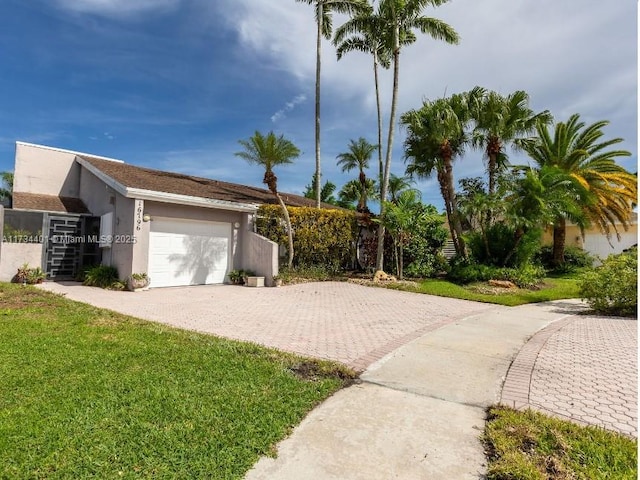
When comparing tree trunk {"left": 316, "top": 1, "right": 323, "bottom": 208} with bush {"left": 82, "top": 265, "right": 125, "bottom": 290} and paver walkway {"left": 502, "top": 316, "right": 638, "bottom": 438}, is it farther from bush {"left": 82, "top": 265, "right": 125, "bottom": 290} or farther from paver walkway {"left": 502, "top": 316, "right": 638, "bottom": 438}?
paver walkway {"left": 502, "top": 316, "right": 638, "bottom": 438}

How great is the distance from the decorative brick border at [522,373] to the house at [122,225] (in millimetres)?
9976

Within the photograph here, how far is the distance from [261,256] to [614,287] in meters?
11.9

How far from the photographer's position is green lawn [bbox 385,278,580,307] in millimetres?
12830

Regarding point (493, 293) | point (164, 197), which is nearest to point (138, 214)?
point (164, 197)

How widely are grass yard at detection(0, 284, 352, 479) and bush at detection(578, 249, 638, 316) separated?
9304 millimetres

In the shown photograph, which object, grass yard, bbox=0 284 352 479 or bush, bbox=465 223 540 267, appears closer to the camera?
grass yard, bbox=0 284 352 479

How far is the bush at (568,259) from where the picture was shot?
2316cm

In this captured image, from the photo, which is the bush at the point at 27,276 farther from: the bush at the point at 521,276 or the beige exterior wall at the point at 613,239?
the beige exterior wall at the point at 613,239

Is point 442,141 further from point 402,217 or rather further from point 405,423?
point 405,423

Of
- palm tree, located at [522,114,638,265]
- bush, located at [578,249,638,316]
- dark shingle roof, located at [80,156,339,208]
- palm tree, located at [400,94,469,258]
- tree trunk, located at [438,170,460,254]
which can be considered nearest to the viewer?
bush, located at [578,249,638,316]

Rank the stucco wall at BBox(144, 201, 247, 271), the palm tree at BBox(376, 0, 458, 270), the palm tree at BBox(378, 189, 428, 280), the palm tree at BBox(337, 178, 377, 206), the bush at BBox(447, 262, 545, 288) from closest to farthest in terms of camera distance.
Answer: the stucco wall at BBox(144, 201, 247, 271)
the bush at BBox(447, 262, 545, 288)
the palm tree at BBox(378, 189, 428, 280)
the palm tree at BBox(376, 0, 458, 270)
the palm tree at BBox(337, 178, 377, 206)

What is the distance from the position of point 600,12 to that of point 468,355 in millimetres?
5227

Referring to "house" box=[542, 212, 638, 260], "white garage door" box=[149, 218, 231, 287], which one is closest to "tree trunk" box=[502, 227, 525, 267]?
"white garage door" box=[149, 218, 231, 287]

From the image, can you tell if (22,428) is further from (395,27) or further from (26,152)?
(395,27)
